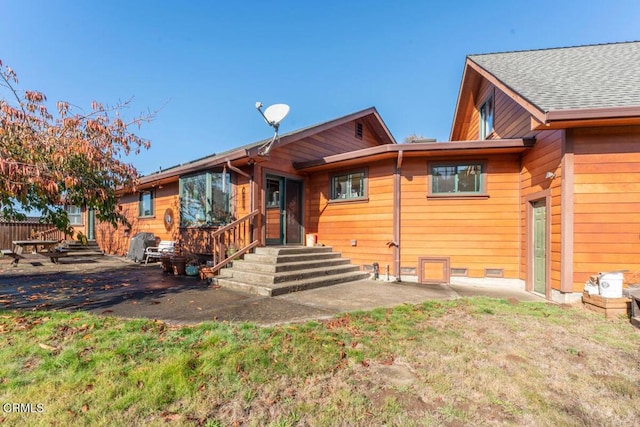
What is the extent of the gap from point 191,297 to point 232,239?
2.64m

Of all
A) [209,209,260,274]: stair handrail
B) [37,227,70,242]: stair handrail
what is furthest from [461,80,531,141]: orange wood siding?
[37,227,70,242]: stair handrail

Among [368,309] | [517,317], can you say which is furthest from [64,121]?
[517,317]

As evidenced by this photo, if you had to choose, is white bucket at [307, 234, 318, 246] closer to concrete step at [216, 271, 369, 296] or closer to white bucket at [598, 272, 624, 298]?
concrete step at [216, 271, 369, 296]

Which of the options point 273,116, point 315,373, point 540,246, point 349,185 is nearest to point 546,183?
point 540,246

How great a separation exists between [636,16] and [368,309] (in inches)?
468

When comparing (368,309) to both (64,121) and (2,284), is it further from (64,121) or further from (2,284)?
(2,284)

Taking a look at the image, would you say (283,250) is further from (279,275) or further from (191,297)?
(191,297)

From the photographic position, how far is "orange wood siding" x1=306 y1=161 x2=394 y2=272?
7.68 meters

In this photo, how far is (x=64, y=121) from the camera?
482 cm

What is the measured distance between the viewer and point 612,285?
4598mm

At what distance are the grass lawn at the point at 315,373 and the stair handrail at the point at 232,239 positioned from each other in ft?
10.9

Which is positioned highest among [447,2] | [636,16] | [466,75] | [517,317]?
[447,2]

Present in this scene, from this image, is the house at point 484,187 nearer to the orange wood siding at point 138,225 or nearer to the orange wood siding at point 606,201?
the orange wood siding at point 606,201

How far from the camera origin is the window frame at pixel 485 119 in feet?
29.0
